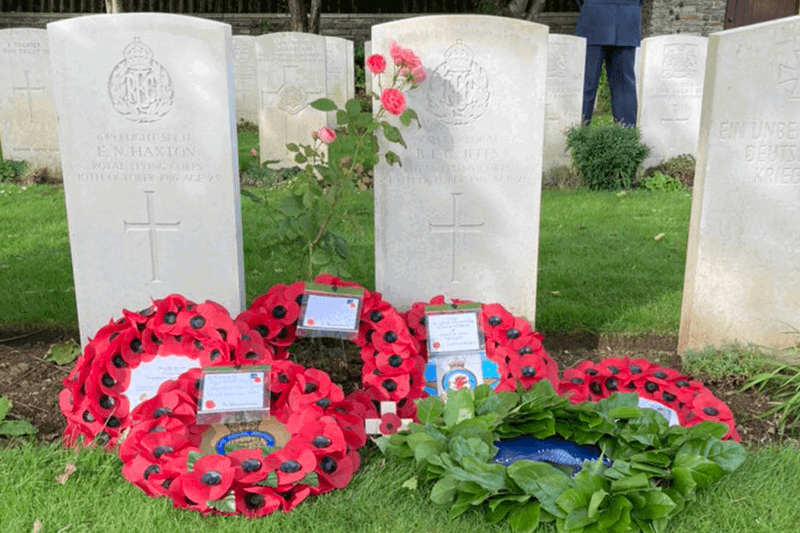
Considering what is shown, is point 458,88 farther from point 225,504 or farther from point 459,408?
point 225,504

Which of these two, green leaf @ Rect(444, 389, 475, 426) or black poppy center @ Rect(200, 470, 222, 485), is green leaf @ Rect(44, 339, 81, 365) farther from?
green leaf @ Rect(444, 389, 475, 426)

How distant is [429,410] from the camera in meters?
2.59

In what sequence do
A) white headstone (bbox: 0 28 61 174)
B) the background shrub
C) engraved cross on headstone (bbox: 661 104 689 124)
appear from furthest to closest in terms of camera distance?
engraved cross on headstone (bbox: 661 104 689 124) → white headstone (bbox: 0 28 61 174) → the background shrub

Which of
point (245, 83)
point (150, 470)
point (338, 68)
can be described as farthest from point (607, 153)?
point (245, 83)

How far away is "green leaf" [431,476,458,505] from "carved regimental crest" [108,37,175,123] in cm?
191

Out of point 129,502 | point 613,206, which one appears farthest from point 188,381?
point 613,206

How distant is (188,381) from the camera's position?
8.56 ft

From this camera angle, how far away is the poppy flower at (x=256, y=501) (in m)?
2.28

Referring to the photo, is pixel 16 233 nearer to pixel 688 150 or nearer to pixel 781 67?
pixel 781 67

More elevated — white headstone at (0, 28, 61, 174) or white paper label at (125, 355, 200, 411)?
white headstone at (0, 28, 61, 174)

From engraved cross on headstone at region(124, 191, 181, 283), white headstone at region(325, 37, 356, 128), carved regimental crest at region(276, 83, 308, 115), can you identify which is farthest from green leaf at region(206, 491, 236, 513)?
white headstone at region(325, 37, 356, 128)

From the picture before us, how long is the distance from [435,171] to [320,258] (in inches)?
24.8

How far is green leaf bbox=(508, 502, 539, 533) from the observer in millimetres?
2158

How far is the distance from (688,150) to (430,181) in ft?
17.5
